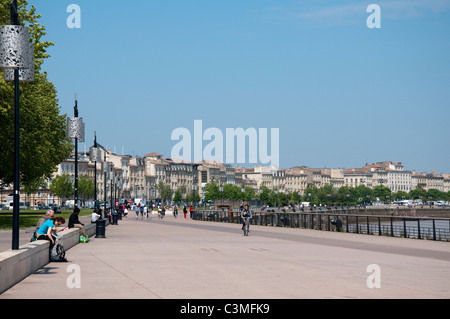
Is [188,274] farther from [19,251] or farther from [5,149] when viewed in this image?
[5,149]

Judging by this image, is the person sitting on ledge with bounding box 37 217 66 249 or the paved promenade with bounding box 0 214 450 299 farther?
the person sitting on ledge with bounding box 37 217 66 249

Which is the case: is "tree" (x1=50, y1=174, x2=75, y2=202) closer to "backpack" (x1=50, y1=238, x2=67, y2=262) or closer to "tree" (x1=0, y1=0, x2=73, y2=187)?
"tree" (x1=0, y1=0, x2=73, y2=187)

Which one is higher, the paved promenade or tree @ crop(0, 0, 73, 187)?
tree @ crop(0, 0, 73, 187)

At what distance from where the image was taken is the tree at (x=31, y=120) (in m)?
40.2

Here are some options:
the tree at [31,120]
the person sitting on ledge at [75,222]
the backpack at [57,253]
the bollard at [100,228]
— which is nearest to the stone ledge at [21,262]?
the backpack at [57,253]

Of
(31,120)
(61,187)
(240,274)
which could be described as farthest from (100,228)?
(61,187)

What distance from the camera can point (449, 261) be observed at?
2109cm

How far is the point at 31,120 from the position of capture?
4866 cm

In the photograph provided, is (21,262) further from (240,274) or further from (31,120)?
(31,120)

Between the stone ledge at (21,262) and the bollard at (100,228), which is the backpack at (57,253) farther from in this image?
the bollard at (100,228)

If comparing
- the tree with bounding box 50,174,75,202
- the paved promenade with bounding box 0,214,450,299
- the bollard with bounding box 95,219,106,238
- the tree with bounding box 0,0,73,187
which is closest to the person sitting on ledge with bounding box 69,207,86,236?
the bollard with bounding box 95,219,106,238

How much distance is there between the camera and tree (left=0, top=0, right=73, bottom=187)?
1581 inches
